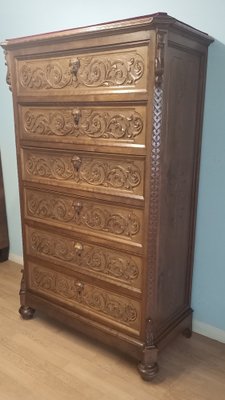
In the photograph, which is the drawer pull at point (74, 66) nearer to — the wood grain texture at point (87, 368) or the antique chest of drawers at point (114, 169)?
the antique chest of drawers at point (114, 169)

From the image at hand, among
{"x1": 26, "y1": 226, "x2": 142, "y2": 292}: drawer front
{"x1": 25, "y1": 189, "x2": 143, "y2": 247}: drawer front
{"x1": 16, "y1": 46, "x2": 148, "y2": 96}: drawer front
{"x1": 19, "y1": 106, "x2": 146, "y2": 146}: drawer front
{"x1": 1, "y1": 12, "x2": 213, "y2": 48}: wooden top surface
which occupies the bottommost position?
{"x1": 26, "y1": 226, "x2": 142, "y2": 292}: drawer front

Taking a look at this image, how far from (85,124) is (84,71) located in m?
0.22

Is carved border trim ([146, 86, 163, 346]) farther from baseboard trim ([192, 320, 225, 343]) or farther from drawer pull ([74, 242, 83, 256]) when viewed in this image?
baseboard trim ([192, 320, 225, 343])

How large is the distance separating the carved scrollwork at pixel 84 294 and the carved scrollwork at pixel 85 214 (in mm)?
318

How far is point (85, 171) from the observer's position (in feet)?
5.16

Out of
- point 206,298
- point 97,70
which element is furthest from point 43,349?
point 97,70

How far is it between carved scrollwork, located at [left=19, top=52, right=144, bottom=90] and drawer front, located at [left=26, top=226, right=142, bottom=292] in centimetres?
73

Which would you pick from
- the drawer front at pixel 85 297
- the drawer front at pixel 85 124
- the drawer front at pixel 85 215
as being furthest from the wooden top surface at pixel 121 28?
the drawer front at pixel 85 297

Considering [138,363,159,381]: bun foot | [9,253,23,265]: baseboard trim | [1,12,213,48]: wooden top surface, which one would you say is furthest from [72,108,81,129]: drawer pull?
[9,253,23,265]: baseboard trim

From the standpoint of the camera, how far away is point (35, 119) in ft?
5.53

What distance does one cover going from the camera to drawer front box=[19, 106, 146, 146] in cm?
138

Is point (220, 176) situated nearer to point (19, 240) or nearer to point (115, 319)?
point (115, 319)

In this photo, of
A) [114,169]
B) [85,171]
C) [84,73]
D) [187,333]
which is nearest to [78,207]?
[85,171]

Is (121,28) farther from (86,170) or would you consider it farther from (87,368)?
(87,368)
